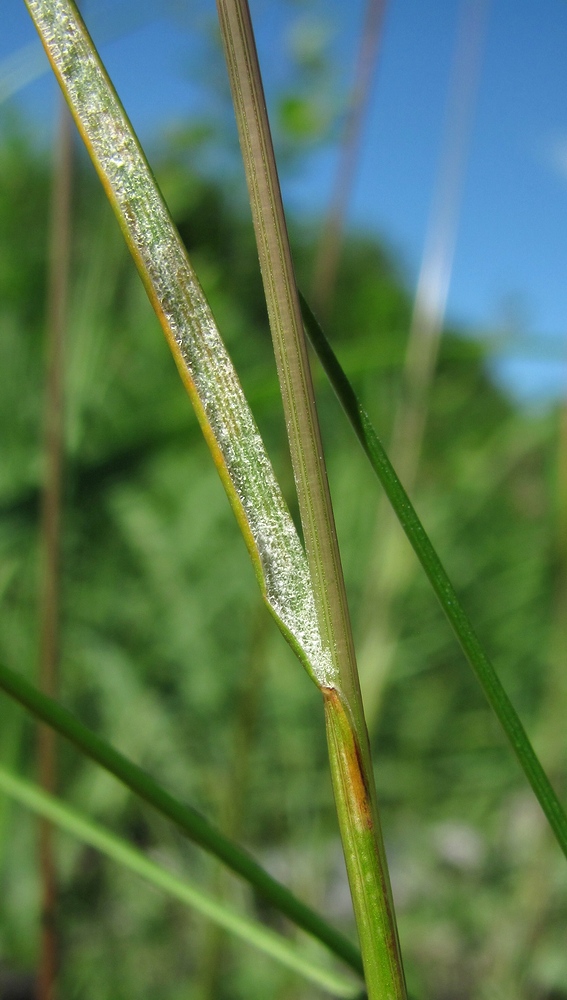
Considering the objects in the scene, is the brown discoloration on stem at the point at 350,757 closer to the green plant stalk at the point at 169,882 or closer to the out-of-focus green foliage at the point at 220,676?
the green plant stalk at the point at 169,882

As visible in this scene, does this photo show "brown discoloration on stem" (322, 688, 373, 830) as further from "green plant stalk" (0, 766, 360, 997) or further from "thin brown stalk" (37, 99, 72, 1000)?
"thin brown stalk" (37, 99, 72, 1000)

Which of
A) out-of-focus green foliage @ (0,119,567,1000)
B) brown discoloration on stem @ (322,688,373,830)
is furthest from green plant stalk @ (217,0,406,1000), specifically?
out-of-focus green foliage @ (0,119,567,1000)

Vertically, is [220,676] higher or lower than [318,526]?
higher

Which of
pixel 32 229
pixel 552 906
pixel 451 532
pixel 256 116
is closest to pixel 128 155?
pixel 256 116

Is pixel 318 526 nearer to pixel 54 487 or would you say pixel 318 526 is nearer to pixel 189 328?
pixel 189 328

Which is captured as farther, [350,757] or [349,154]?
[349,154]

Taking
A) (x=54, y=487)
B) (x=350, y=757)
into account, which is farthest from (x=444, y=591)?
(x=54, y=487)

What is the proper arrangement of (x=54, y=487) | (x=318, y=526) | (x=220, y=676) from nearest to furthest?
(x=318, y=526) < (x=54, y=487) < (x=220, y=676)
